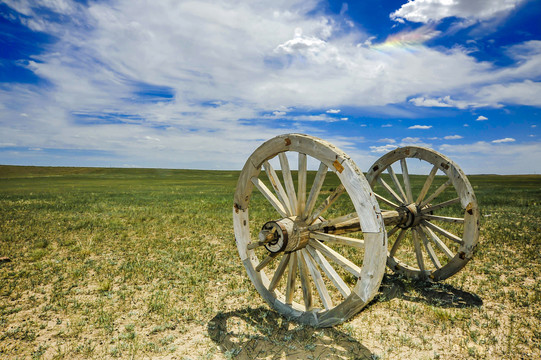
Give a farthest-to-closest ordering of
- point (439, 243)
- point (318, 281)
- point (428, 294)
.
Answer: point (439, 243) < point (428, 294) < point (318, 281)

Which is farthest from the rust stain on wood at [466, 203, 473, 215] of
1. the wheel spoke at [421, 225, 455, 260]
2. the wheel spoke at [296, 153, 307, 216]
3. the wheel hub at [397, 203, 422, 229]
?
the wheel spoke at [296, 153, 307, 216]

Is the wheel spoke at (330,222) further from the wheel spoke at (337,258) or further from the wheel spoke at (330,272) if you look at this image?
the wheel spoke at (330,272)

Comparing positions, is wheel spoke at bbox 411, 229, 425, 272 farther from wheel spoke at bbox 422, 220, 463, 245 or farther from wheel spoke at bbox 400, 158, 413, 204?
wheel spoke at bbox 400, 158, 413, 204

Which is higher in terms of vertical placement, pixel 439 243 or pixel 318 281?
pixel 439 243

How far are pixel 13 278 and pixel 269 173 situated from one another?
632 centimetres

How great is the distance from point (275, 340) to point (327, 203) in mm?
1896

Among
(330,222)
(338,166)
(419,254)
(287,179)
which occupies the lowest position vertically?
(419,254)

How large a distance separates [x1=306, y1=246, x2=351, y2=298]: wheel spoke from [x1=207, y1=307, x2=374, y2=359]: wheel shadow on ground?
79cm

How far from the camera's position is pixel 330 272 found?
3.54 meters

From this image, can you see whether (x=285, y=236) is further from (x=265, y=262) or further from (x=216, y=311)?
(x=216, y=311)

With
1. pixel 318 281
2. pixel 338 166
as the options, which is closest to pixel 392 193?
pixel 318 281

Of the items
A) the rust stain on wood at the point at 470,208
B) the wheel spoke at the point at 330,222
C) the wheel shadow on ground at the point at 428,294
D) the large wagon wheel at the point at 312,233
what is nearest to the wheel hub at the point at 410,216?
the rust stain on wood at the point at 470,208

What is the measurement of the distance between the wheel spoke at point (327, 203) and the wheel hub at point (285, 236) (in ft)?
0.47

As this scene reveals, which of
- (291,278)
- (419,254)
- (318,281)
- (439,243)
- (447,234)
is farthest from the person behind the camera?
(419,254)
